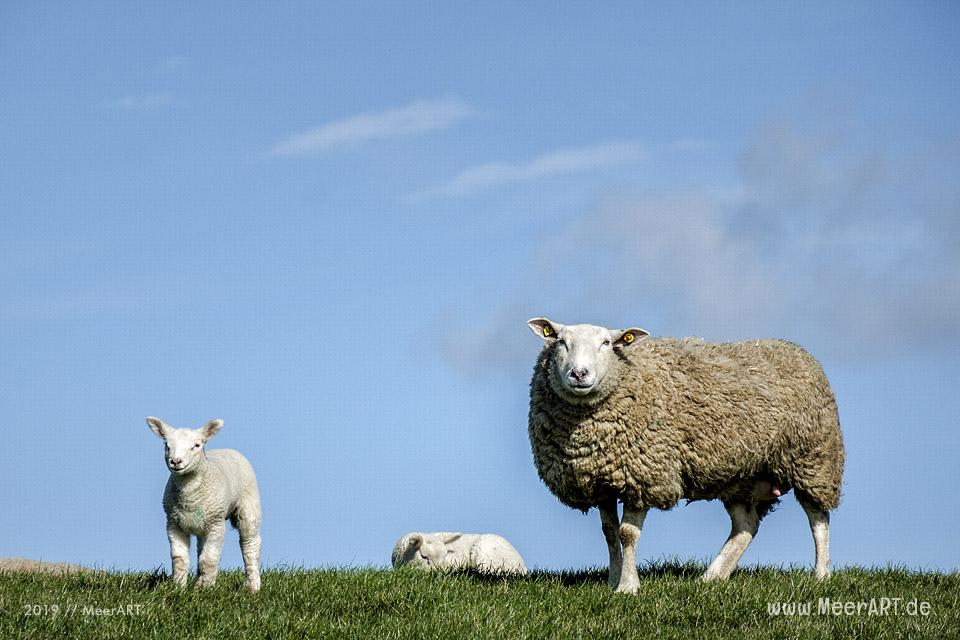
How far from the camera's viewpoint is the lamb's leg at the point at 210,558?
1070cm

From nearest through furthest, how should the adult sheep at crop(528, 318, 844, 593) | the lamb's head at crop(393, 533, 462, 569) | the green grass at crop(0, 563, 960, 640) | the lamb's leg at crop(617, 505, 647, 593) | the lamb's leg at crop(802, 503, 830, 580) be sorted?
the green grass at crop(0, 563, 960, 640) → the lamb's leg at crop(617, 505, 647, 593) → the adult sheep at crop(528, 318, 844, 593) → the lamb's leg at crop(802, 503, 830, 580) → the lamb's head at crop(393, 533, 462, 569)

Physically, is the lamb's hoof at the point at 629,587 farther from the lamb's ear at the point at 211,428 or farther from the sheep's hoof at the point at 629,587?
the lamb's ear at the point at 211,428

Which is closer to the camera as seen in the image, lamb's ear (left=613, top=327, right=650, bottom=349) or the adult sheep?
the adult sheep

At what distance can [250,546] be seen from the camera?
430 inches

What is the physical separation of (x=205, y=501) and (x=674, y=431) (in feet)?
14.5

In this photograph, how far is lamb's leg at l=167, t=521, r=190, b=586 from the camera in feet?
34.9

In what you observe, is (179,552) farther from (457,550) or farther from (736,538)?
(736,538)

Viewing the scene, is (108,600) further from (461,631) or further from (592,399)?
(592,399)

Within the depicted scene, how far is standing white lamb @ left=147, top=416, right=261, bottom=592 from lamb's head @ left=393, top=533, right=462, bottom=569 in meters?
4.34

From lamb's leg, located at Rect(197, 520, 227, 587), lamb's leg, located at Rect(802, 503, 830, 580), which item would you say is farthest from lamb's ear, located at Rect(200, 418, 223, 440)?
lamb's leg, located at Rect(802, 503, 830, 580)

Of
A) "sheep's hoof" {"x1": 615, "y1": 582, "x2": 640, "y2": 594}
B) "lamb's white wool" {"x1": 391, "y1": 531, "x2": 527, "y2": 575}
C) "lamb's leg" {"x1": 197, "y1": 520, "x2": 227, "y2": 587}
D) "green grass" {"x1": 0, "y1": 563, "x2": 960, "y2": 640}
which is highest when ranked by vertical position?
"lamb's white wool" {"x1": 391, "y1": 531, "x2": 527, "y2": 575}

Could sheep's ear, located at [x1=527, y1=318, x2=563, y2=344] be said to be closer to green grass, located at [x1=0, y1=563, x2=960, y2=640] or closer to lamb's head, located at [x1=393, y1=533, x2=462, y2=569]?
green grass, located at [x1=0, y1=563, x2=960, y2=640]

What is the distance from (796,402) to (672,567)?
7.39ft

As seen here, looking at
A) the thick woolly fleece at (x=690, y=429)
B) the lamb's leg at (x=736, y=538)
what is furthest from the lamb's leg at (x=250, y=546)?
the lamb's leg at (x=736, y=538)
